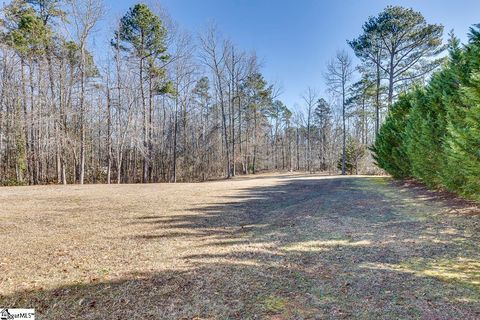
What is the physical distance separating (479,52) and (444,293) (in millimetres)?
5779

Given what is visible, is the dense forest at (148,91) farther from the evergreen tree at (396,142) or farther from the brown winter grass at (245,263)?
the brown winter grass at (245,263)

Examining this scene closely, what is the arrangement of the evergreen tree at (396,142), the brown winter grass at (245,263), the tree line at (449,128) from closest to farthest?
the brown winter grass at (245,263)
the tree line at (449,128)
the evergreen tree at (396,142)

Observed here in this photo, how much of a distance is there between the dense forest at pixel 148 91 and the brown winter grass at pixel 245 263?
401 cm

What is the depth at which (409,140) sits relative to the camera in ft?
35.6

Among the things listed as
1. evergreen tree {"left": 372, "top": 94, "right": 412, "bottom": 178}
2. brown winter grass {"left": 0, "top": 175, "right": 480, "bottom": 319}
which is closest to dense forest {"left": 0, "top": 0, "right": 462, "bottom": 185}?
evergreen tree {"left": 372, "top": 94, "right": 412, "bottom": 178}

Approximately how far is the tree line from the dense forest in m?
0.07

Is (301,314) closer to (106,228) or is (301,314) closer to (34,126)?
(106,228)

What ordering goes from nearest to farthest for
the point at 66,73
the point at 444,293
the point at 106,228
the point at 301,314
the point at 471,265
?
the point at 301,314 → the point at 444,293 → the point at 471,265 → the point at 106,228 → the point at 66,73

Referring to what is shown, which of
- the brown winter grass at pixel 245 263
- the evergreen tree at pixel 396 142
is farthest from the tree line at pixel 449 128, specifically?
the brown winter grass at pixel 245 263

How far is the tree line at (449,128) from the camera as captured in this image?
5.56 meters

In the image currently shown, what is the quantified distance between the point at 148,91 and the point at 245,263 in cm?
2067

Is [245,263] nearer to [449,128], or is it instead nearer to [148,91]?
[449,128]

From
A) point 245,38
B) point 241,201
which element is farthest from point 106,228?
point 245,38

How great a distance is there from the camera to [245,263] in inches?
153
